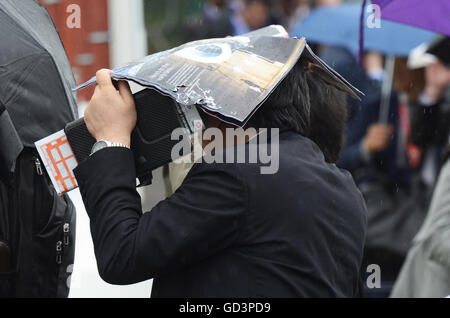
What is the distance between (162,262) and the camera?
207 centimetres

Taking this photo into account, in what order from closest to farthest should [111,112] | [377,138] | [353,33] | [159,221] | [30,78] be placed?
[159,221] < [111,112] < [30,78] < [377,138] < [353,33]

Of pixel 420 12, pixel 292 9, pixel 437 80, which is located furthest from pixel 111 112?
pixel 292 9

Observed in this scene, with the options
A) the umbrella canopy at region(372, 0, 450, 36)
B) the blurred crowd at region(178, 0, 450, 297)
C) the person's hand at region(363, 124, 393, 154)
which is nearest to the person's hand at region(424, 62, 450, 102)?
the blurred crowd at region(178, 0, 450, 297)

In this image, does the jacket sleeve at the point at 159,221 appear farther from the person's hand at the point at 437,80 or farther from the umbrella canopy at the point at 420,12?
the person's hand at the point at 437,80

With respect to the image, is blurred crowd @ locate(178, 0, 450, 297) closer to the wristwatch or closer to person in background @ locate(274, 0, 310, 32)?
person in background @ locate(274, 0, 310, 32)

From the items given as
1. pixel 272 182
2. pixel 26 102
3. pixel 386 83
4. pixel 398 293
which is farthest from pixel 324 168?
pixel 386 83

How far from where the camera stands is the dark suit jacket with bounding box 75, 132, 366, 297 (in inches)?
81.7

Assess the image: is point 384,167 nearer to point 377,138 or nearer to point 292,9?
point 377,138

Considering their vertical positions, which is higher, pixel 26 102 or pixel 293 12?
pixel 26 102

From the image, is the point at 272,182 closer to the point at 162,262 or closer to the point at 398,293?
the point at 162,262

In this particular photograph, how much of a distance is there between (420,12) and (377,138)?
3264 millimetres

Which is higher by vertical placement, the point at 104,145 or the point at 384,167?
the point at 104,145

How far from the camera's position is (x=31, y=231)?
2.76 meters

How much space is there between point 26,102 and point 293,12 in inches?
306
